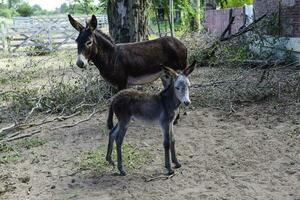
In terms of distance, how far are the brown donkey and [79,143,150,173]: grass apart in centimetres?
159

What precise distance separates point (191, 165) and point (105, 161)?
1.24m

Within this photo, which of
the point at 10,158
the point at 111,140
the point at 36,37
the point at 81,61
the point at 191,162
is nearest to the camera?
the point at 111,140

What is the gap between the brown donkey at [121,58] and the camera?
291 inches

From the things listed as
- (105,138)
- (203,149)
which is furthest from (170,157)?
(105,138)

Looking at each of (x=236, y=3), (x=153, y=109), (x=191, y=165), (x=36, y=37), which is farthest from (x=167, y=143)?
(x=36, y=37)

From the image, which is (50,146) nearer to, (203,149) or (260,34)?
Result: (203,149)

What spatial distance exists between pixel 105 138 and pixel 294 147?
10.2ft

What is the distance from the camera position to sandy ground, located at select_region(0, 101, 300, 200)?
498 centimetres

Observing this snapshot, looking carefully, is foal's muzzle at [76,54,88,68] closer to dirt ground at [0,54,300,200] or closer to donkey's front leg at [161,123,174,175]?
dirt ground at [0,54,300,200]

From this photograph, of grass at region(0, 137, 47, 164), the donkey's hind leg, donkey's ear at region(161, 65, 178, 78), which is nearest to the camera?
donkey's ear at region(161, 65, 178, 78)

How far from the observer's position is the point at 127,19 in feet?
31.4

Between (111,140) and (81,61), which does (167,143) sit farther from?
(81,61)

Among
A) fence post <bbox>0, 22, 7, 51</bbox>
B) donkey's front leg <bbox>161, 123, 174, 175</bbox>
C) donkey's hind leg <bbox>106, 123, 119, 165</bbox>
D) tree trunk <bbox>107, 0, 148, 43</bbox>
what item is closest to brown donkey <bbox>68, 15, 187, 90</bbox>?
tree trunk <bbox>107, 0, 148, 43</bbox>

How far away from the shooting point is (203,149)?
6.42 metres
